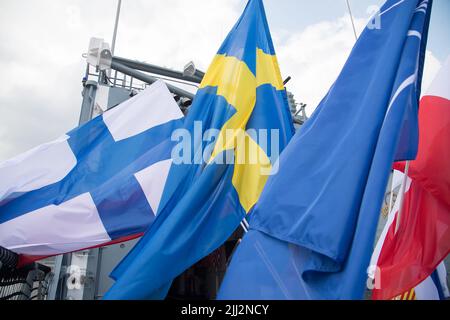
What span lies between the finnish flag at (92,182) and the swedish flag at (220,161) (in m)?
0.32

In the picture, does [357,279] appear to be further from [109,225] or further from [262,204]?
[109,225]

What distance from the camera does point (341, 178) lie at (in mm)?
1603

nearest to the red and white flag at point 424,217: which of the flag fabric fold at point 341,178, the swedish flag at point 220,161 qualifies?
the flag fabric fold at point 341,178

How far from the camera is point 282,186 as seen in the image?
5.90 feet

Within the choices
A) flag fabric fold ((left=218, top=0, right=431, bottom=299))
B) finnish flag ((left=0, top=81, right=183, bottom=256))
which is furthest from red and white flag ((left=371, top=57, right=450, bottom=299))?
finnish flag ((left=0, top=81, right=183, bottom=256))

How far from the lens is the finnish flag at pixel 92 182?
2344 millimetres

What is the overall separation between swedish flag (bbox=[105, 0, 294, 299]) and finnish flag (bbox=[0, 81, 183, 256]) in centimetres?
32

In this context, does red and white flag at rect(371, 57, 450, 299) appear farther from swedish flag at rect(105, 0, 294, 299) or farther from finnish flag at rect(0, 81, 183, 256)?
finnish flag at rect(0, 81, 183, 256)

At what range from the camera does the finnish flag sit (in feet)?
7.69

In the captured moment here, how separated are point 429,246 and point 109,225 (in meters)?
2.12

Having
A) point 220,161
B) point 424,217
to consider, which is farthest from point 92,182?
point 424,217

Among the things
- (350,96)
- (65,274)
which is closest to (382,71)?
(350,96)

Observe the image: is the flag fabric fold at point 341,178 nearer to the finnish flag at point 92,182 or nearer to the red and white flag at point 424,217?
the red and white flag at point 424,217

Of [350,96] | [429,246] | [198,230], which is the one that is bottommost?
[429,246]
